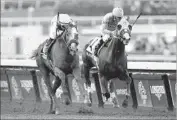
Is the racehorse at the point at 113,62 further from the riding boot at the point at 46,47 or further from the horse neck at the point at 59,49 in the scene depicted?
the riding boot at the point at 46,47

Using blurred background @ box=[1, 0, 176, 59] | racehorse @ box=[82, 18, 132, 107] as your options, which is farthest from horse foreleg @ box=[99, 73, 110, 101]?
blurred background @ box=[1, 0, 176, 59]

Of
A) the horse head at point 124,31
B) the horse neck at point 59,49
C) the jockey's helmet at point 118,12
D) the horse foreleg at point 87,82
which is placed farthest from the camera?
the horse foreleg at point 87,82

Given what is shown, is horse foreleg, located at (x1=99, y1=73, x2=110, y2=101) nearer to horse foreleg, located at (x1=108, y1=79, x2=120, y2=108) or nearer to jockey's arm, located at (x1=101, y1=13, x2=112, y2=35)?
horse foreleg, located at (x1=108, y1=79, x2=120, y2=108)

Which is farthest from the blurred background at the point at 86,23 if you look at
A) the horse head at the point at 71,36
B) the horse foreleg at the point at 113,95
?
the horse head at the point at 71,36

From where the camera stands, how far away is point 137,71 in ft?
39.0

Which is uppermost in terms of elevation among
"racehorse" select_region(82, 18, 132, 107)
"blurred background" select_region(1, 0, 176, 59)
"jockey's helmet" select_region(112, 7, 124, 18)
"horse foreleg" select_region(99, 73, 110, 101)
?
"jockey's helmet" select_region(112, 7, 124, 18)

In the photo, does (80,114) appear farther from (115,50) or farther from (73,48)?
(115,50)

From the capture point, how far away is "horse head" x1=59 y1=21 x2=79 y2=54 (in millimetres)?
10820

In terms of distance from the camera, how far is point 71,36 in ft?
35.8

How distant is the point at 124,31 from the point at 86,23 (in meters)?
8.94

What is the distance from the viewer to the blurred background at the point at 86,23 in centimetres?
1733

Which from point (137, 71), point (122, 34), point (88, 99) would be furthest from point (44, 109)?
point (122, 34)

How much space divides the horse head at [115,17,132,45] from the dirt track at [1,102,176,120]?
1.24 metres

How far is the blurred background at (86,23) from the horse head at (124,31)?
20.6 feet
